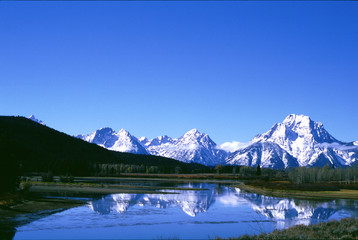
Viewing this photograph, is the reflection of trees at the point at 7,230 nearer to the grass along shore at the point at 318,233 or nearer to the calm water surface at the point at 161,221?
the calm water surface at the point at 161,221

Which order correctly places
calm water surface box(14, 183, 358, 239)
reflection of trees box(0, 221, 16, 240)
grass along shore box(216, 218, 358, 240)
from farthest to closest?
calm water surface box(14, 183, 358, 239) → reflection of trees box(0, 221, 16, 240) → grass along shore box(216, 218, 358, 240)

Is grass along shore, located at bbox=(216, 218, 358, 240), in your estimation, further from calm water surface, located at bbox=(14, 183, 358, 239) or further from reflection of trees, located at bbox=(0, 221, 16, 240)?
reflection of trees, located at bbox=(0, 221, 16, 240)

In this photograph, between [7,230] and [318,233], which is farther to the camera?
[7,230]

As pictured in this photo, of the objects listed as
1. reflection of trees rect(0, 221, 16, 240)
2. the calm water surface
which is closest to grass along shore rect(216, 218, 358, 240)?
the calm water surface

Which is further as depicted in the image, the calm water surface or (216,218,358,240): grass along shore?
the calm water surface

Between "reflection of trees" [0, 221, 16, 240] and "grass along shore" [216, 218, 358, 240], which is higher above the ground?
"grass along shore" [216, 218, 358, 240]

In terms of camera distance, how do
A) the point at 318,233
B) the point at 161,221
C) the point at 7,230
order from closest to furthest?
the point at 318,233, the point at 7,230, the point at 161,221

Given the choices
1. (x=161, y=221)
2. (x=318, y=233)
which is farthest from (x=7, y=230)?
(x=318, y=233)

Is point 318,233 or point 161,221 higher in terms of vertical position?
point 318,233

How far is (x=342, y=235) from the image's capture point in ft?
135

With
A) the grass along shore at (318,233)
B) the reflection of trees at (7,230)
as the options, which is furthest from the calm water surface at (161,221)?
the grass along shore at (318,233)

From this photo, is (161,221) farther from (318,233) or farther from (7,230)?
(318,233)

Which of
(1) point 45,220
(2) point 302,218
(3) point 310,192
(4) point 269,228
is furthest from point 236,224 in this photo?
(3) point 310,192

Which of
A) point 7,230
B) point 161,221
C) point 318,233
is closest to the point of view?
point 318,233
